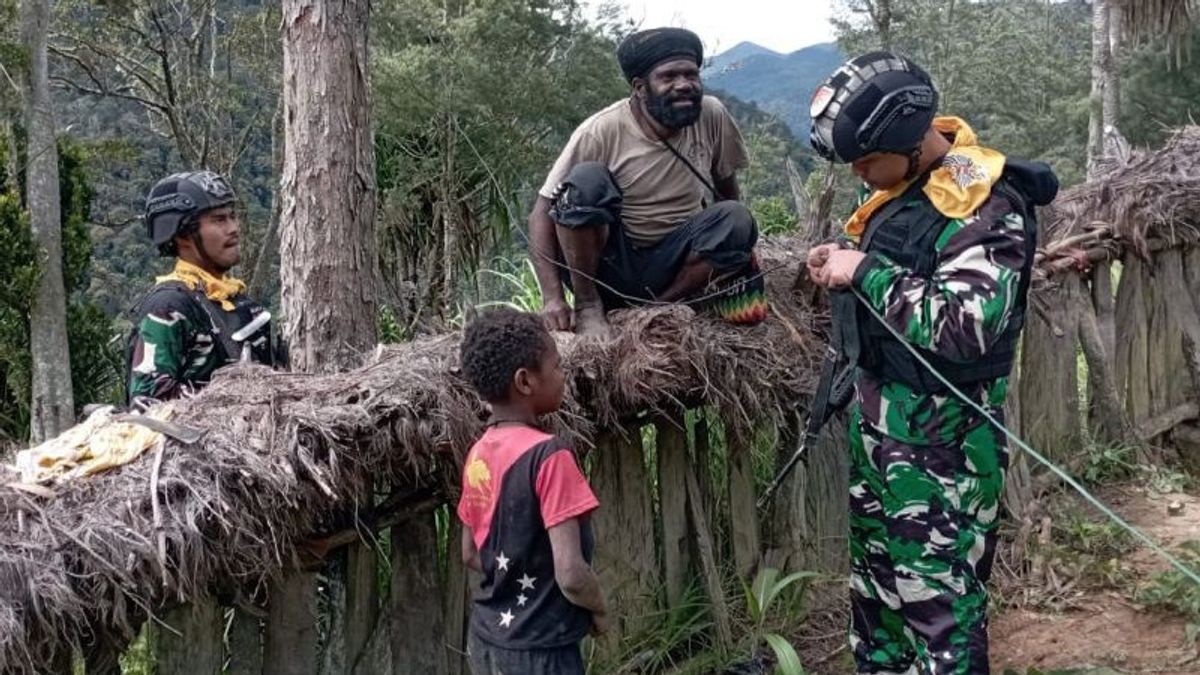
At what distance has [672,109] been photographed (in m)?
3.72

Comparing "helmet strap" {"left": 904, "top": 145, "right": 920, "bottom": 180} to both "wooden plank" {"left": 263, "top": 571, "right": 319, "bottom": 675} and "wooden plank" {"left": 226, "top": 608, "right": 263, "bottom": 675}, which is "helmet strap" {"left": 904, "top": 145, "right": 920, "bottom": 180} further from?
"wooden plank" {"left": 226, "top": 608, "right": 263, "bottom": 675}

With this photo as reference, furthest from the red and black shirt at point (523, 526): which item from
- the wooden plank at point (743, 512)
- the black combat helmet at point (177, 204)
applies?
the wooden plank at point (743, 512)

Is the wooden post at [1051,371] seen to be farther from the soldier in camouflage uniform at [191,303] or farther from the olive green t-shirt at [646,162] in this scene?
the soldier in camouflage uniform at [191,303]

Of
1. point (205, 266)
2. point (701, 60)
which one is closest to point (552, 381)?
point (205, 266)

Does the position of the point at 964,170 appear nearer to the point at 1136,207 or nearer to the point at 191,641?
the point at 191,641

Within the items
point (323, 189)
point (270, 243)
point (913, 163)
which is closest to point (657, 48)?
point (323, 189)

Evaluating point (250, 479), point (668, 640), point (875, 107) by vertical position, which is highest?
point (875, 107)

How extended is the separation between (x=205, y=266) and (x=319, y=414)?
896 mm

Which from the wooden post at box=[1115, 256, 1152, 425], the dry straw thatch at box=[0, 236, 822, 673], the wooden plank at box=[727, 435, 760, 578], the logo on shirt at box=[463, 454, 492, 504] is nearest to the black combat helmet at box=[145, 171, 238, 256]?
→ the dry straw thatch at box=[0, 236, 822, 673]

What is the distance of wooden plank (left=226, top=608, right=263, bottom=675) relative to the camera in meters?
2.72

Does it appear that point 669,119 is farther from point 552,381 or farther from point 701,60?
point 552,381

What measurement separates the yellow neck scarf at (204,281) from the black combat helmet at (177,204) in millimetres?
98

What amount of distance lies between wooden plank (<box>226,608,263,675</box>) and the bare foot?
1347 mm

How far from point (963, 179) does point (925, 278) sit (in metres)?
0.24
